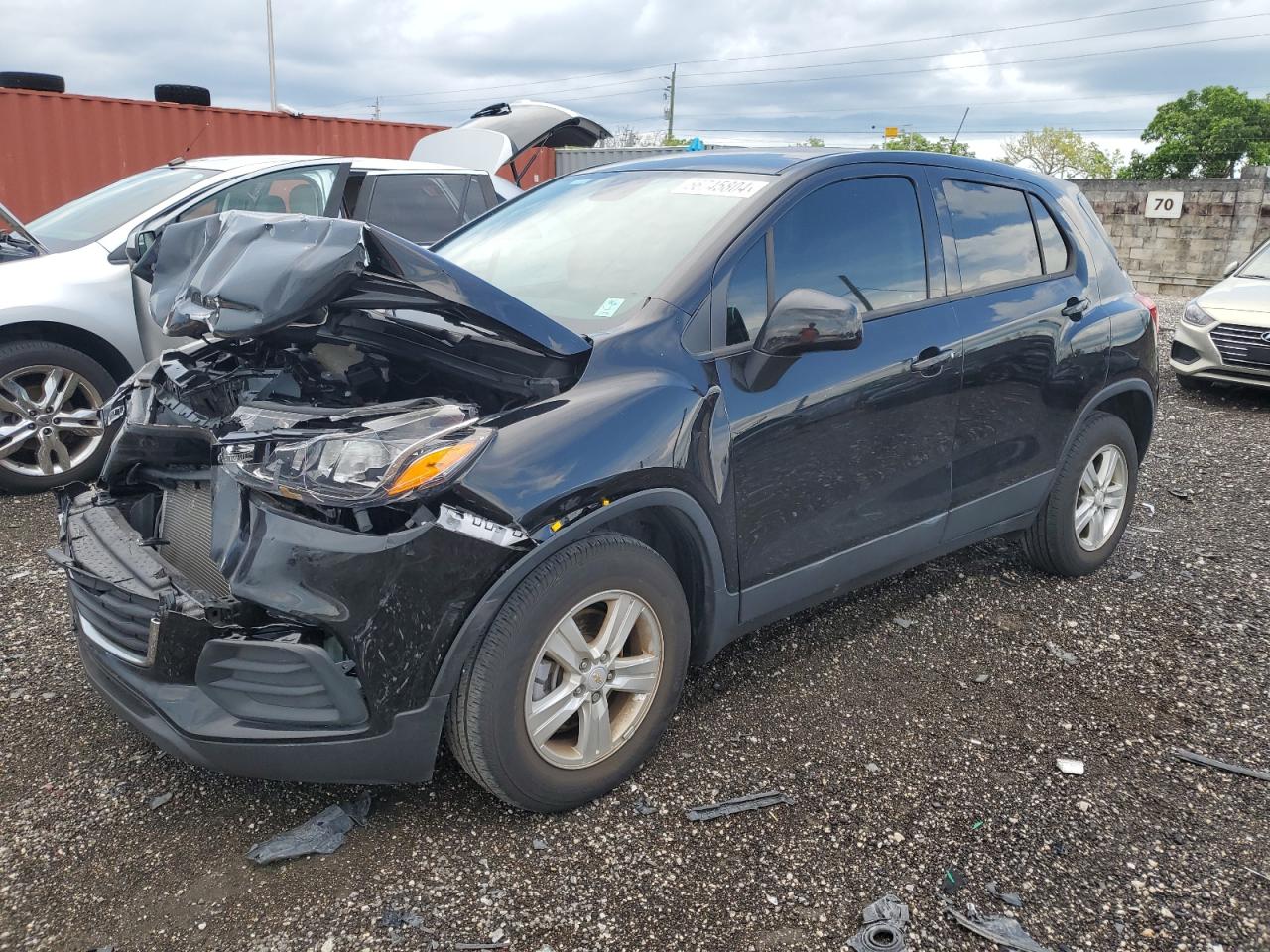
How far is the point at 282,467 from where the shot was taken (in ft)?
7.22

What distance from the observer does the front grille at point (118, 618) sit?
235 centimetres

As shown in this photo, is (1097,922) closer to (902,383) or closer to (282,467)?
(902,383)

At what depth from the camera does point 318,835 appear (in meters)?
2.51

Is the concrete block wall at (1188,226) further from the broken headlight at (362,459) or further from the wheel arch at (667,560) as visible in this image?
the broken headlight at (362,459)

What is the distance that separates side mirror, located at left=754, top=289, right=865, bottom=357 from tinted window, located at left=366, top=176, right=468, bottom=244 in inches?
163

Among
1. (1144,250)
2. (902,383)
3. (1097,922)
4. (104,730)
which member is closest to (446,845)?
(104,730)

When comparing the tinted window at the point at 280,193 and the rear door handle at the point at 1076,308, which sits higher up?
the tinted window at the point at 280,193

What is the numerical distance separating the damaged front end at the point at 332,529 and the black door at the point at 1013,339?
1774mm

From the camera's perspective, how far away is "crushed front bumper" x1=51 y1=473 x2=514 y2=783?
2.17m

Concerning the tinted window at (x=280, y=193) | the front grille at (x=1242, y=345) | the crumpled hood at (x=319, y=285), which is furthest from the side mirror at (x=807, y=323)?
the front grille at (x=1242, y=345)

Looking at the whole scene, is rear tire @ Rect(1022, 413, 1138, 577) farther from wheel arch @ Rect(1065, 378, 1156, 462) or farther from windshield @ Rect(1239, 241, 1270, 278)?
windshield @ Rect(1239, 241, 1270, 278)

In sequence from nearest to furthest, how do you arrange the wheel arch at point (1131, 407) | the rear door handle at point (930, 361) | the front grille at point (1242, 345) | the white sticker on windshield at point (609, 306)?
the white sticker on windshield at point (609, 306), the rear door handle at point (930, 361), the wheel arch at point (1131, 407), the front grille at point (1242, 345)

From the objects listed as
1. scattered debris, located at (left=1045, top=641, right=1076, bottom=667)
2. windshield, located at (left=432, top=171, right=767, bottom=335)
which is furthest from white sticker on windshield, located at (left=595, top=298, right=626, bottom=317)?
scattered debris, located at (left=1045, top=641, right=1076, bottom=667)

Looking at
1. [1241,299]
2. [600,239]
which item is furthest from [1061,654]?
[1241,299]
